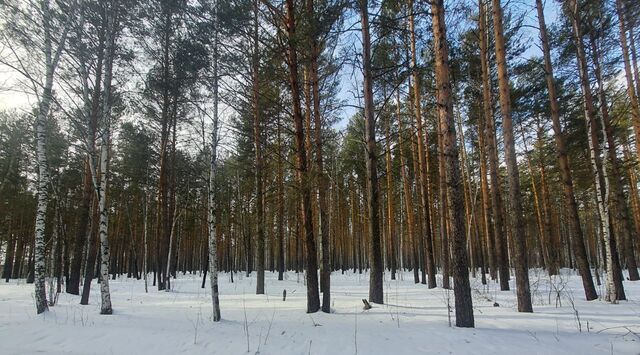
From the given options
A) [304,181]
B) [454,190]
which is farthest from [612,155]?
[304,181]

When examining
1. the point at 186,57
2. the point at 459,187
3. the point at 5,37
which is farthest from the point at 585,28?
the point at 5,37

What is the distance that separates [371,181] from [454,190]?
3208 mm

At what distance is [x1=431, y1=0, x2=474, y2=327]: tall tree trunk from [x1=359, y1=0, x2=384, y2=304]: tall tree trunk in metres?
2.75

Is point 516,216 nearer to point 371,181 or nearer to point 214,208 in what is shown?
point 371,181

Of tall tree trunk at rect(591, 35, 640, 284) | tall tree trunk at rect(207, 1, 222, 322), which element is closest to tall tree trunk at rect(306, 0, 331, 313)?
tall tree trunk at rect(207, 1, 222, 322)

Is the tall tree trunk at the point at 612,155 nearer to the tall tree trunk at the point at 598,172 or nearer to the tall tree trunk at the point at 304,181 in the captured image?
the tall tree trunk at the point at 598,172

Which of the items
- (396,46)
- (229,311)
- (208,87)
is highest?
(396,46)

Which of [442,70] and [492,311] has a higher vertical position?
[442,70]

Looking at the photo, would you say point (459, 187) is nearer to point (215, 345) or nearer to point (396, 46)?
point (215, 345)

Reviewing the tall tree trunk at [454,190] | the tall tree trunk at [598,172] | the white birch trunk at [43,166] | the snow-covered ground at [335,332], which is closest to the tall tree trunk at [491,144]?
the tall tree trunk at [598,172]

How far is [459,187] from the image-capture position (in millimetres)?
6449

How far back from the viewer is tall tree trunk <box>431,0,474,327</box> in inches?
247

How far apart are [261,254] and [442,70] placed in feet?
33.1

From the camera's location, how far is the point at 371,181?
938 centimetres
